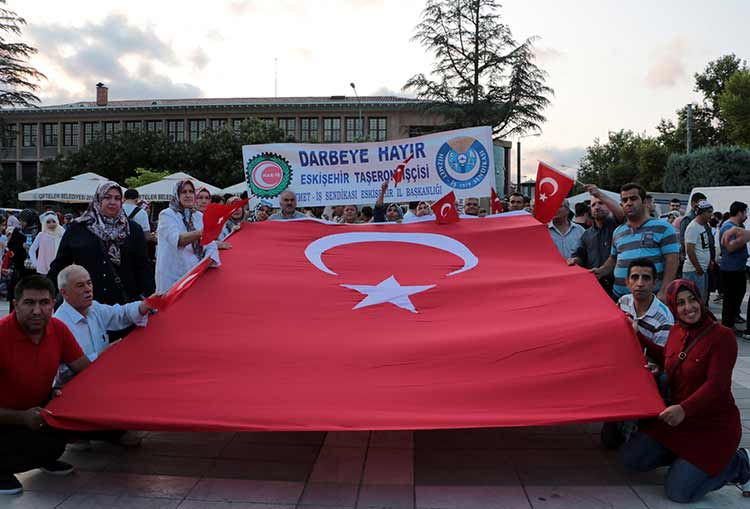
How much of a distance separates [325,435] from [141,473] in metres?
1.28

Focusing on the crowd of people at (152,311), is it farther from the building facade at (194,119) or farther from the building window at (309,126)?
the building window at (309,126)

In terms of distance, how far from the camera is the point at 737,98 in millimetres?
42125

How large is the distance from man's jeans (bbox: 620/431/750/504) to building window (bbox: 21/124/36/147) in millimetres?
78116

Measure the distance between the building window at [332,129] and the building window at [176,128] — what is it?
14769mm

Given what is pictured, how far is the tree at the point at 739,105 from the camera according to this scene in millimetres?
42375

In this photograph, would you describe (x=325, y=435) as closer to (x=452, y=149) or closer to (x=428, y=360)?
(x=428, y=360)

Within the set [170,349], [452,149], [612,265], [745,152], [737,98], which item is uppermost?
[737,98]

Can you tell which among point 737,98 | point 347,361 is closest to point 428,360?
point 347,361

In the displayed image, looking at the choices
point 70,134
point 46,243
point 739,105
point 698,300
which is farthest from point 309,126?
point 698,300

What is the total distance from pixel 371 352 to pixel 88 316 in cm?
189

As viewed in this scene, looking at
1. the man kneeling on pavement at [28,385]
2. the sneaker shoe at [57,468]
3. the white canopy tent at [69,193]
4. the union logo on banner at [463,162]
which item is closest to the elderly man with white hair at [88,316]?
the man kneeling on pavement at [28,385]

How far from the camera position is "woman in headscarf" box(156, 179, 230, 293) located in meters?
5.38

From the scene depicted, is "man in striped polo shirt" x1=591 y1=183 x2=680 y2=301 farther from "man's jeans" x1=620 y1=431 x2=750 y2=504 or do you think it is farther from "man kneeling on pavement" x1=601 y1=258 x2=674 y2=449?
"man's jeans" x1=620 y1=431 x2=750 y2=504

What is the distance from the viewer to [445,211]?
243 inches
